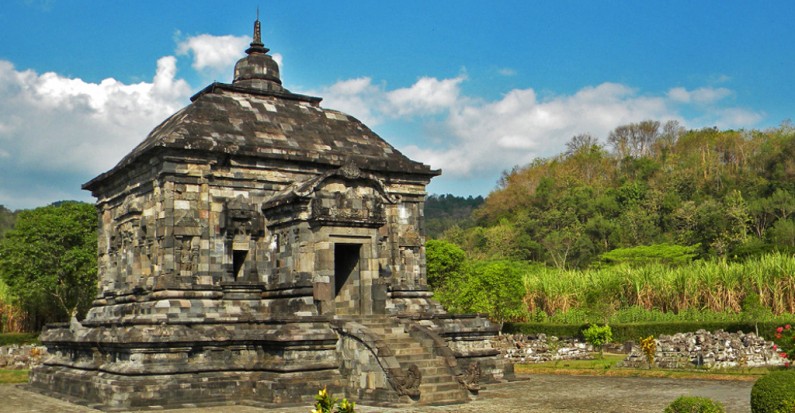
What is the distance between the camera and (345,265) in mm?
22141

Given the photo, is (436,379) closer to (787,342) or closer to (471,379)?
(471,379)

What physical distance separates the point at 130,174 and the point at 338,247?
6.35 metres

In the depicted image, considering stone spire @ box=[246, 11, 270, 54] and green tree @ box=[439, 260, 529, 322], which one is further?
green tree @ box=[439, 260, 529, 322]

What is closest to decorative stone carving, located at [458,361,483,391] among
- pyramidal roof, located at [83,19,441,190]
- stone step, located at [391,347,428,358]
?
stone step, located at [391,347,428,358]

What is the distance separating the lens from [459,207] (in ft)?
518

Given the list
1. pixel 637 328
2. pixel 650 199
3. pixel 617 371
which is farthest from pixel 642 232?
pixel 617 371

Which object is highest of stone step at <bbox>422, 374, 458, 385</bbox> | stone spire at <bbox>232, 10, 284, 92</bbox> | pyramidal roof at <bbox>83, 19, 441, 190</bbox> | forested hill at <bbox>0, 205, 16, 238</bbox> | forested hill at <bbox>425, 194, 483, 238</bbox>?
forested hill at <bbox>425, 194, 483, 238</bbox>

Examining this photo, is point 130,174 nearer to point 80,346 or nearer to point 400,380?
point 80,346

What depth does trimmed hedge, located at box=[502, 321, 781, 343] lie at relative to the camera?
28.1m

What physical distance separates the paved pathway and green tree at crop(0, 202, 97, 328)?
1984cm

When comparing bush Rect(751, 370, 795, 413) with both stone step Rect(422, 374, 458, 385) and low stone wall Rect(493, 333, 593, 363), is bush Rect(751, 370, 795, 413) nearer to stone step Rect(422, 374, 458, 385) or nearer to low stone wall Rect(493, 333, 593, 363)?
stone step Rect(422, 374, 458, 385)

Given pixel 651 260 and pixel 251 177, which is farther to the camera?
pixel 651 260

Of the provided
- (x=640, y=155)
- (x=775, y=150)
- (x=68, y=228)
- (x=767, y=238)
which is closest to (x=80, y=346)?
(x=68, y=228)

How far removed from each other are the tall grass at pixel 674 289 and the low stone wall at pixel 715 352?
16.6 feet
